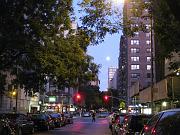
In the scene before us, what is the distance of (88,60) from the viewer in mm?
38875

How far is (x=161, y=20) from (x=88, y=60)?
22.5 metres

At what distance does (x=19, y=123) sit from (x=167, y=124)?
2024 centimetres

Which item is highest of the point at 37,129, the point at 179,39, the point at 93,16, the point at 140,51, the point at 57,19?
the point at 140,51

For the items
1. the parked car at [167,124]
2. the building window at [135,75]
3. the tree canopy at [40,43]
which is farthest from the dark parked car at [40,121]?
the building window at [135,75]

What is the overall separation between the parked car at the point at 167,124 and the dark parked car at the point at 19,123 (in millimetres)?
16320

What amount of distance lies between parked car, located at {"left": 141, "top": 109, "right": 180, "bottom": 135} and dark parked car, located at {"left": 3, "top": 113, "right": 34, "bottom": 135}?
16320 mm

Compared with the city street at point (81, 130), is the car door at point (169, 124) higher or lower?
higher

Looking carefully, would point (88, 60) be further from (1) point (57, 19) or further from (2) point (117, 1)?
(2) point (117, 1)

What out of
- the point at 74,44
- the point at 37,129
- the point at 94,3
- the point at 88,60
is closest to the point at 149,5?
the point at 94,3

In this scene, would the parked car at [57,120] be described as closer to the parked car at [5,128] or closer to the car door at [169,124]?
the parked car at [5,128]

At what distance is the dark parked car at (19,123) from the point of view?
26250mm

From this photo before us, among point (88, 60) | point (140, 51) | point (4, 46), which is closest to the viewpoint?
point (4, 46)

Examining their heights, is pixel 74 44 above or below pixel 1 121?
above

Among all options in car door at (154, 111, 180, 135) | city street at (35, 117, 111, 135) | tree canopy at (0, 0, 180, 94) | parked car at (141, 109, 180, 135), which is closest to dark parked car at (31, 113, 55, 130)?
city street at (35, 117, 111, 135)
